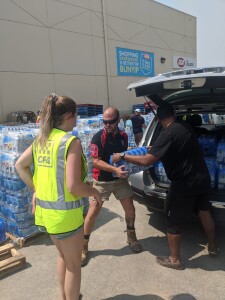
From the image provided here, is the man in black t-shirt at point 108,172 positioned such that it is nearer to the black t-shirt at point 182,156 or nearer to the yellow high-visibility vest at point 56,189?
the black t-shirt at point 182,156

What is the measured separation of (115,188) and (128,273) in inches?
40.2

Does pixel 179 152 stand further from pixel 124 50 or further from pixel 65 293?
pixel 124 50

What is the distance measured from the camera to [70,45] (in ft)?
52.6

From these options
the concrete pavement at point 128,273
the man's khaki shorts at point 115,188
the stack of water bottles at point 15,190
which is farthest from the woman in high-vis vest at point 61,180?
the stack of water bottles at point 15,190

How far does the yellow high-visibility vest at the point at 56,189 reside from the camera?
7.14 ft

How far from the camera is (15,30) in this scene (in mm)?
13617

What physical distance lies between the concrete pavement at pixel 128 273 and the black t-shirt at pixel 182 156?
3.18 feet

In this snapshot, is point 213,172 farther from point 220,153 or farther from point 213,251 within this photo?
point 213,251

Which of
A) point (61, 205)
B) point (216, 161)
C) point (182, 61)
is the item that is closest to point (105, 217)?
point (216, 161)

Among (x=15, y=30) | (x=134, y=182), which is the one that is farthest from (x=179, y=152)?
(x=15, y=30)

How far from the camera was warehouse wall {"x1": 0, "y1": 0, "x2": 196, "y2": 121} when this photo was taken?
13.6 m

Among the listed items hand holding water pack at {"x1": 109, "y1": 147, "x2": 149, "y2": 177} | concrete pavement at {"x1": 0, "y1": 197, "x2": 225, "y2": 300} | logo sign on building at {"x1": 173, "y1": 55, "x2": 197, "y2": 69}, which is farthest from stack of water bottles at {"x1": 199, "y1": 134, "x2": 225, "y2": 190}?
logo sign on building at {"x1": 173, "y1": 55, "x2": 197, "y2": 69}

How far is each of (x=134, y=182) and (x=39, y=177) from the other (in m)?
2.13

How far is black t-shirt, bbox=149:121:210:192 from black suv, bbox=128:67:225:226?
1.51ft
